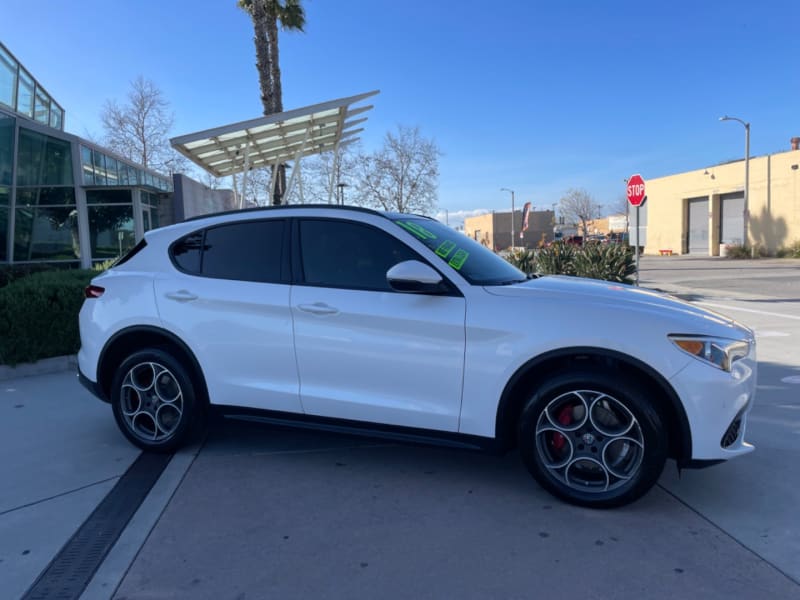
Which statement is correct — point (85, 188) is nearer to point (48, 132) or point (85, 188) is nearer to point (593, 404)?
point (48, 132)

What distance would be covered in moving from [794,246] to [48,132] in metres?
35.0

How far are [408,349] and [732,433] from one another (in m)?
1.81

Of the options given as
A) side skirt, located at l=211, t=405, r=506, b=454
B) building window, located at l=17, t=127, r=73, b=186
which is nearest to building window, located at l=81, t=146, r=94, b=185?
building window, located at l=17, t=127, r=73, b=186

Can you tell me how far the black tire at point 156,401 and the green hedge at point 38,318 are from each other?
3008mm

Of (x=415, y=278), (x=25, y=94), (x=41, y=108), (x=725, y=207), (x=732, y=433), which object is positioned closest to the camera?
(x=732, y=433)

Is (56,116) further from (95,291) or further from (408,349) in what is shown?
(408,349)

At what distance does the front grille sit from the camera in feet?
9.89

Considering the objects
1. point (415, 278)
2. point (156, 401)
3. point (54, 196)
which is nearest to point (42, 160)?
point (54, 196)

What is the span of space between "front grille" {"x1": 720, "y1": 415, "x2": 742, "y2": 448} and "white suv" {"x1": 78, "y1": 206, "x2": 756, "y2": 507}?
0.5 inches

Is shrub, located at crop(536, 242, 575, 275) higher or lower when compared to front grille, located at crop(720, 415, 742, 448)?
higher

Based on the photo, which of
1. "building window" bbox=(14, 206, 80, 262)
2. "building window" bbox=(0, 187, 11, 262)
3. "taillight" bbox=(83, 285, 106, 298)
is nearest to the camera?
"taillight" bbox=(83, 285, 106, 298)

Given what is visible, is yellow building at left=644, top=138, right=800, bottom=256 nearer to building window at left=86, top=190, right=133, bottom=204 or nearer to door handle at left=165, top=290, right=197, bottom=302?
building window at left=86, top=190, right=133, bottom=204

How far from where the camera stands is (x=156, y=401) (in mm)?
4125

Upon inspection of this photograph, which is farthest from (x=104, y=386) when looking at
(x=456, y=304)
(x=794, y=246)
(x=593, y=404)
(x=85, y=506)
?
(x=794, y=246)
